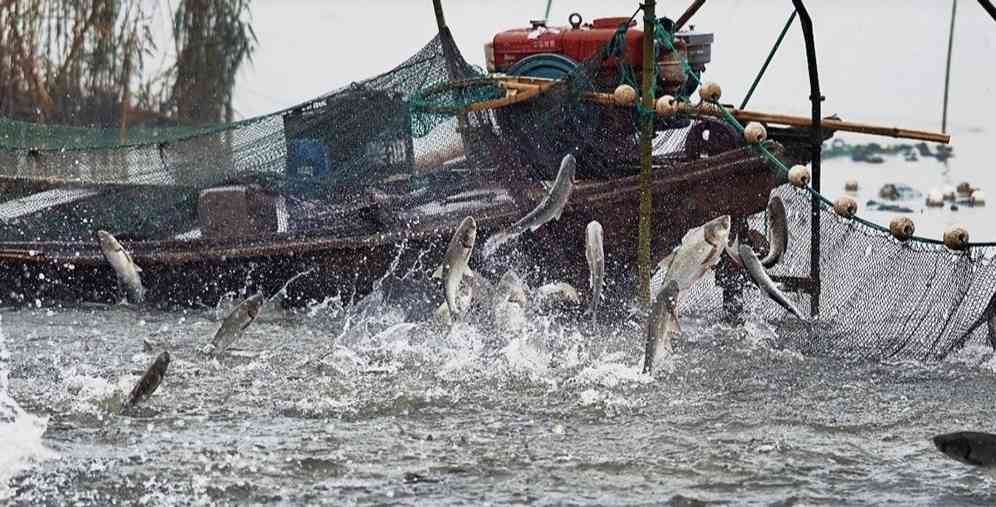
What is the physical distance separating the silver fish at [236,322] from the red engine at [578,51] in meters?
3.37

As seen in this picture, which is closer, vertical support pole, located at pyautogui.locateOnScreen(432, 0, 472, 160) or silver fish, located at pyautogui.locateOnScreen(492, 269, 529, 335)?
silver fish, located at pyautogui.locateOnScreen(492, 269, 529, 335)

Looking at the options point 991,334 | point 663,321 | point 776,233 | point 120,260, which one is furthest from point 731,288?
point 120,260

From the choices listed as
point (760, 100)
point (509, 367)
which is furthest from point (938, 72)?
point (509, 367)

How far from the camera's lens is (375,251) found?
1122 cm

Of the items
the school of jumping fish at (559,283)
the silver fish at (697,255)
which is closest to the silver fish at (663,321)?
the school of jumping fish at (559,283)

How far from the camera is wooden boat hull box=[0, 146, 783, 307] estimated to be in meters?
11.0

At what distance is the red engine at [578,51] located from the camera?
11359 mm

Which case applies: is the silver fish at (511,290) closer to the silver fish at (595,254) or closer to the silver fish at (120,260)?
the silver fish at (595,254)

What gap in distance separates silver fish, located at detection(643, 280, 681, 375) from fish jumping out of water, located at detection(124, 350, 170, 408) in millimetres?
2450

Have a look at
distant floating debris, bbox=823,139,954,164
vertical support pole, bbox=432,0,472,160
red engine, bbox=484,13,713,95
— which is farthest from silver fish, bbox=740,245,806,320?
distant floating debris, bbox=823,139,954,164

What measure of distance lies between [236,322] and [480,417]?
5.32 ft

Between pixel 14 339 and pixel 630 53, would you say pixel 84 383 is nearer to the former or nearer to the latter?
pixel 14 339

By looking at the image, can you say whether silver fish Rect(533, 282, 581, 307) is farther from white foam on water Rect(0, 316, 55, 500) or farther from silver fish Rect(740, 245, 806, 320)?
white foam on water Rect(0, 316, 55, 500)

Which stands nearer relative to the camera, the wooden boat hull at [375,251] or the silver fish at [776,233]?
the silver fish at [776,233]
